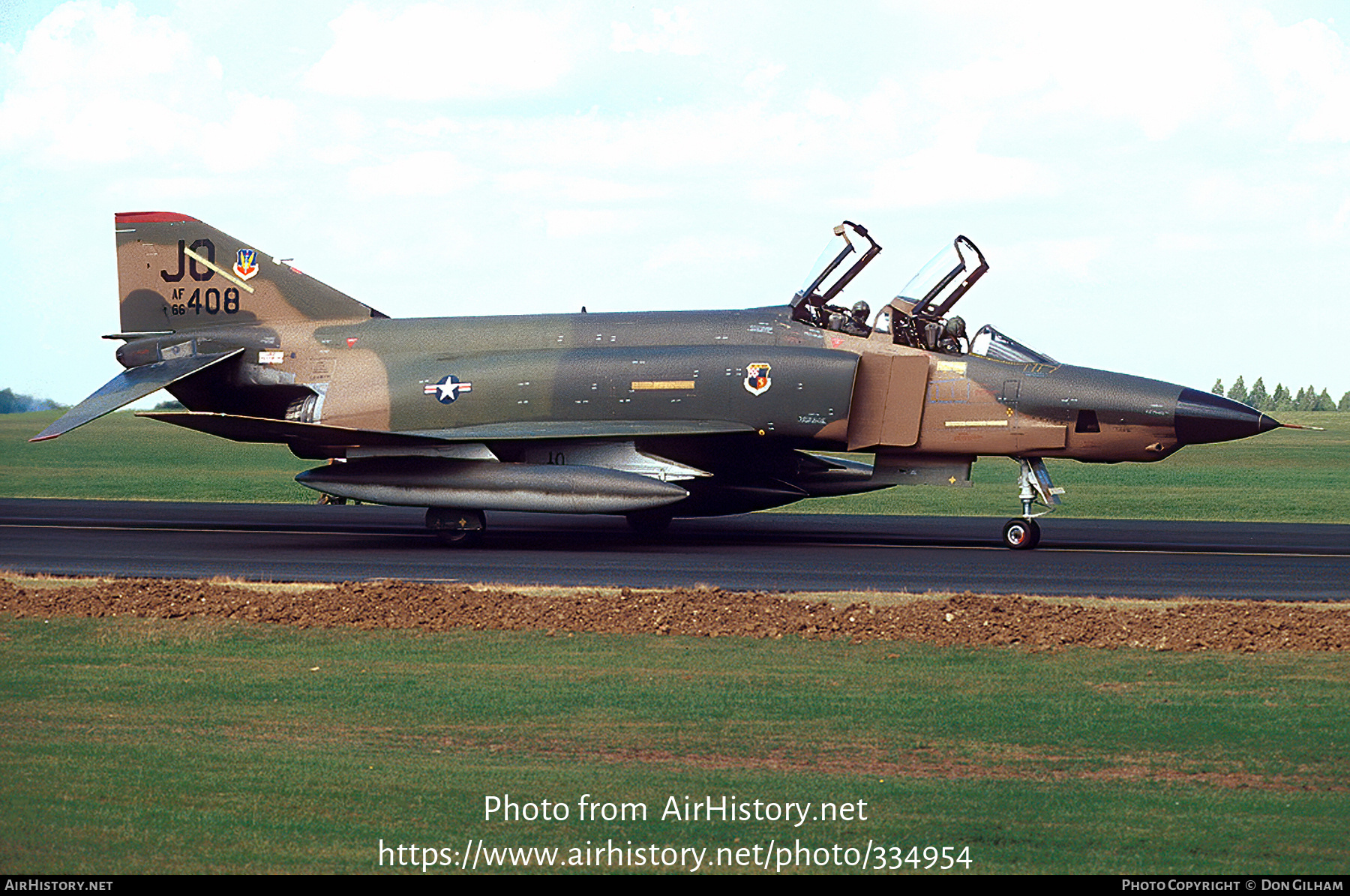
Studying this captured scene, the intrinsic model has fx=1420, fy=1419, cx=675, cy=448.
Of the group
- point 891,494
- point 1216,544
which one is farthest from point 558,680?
point 891,494

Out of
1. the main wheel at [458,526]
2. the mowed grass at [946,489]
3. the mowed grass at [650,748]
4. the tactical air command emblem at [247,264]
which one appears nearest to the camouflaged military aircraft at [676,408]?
the main wheel at [458,526]

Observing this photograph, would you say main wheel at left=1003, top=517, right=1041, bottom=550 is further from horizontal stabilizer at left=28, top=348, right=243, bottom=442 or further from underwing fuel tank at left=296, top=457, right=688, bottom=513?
horizontal stabilizer at left=28, top=348, right=243, bottom=442

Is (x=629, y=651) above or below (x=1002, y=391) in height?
below

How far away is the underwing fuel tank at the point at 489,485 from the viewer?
19.9 metres

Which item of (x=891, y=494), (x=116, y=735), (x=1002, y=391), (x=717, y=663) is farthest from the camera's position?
(x=891, y=494)

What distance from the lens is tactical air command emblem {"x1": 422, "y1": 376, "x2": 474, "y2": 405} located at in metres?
22.3

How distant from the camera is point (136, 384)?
23.2 m

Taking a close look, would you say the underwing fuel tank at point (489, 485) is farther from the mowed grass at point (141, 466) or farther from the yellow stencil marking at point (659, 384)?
the mowed grass at point (141, 466)

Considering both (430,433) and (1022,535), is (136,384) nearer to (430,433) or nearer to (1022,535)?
(430,433)

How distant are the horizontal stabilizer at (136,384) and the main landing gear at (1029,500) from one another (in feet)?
42.9

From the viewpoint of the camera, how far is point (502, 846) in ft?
20.3

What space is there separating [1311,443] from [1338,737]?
2492 inches

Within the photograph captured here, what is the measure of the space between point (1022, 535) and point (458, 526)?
8.31m
